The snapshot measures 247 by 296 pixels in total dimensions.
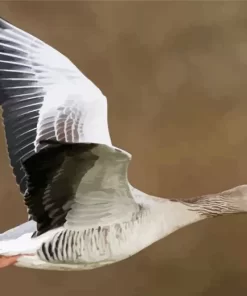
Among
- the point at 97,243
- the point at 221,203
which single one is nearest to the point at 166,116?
the point at 221,203

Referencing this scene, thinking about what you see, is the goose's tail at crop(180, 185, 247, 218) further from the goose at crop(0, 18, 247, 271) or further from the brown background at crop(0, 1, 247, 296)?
the brown background at crop(0, 1, 247, 296)

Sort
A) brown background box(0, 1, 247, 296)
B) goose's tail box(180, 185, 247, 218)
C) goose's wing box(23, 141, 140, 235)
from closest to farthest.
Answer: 1. goose's wing box(23, 141, 140, 235)
2. goose's tail box(180, 185, 247, 218)
3. brown background box(0, 1, 247, 296)

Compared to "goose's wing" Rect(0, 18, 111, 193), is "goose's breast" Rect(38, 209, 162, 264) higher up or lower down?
lower down

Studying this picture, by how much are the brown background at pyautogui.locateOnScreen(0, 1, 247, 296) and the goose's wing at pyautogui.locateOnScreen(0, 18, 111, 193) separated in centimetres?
22

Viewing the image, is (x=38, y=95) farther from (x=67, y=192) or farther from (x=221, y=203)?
(x=221, y=203)

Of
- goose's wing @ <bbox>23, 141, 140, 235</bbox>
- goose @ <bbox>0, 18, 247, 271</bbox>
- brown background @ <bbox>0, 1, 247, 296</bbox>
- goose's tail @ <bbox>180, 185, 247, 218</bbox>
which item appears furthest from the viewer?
brown background @ <bbox>0, 1, 247, 296</bbox>

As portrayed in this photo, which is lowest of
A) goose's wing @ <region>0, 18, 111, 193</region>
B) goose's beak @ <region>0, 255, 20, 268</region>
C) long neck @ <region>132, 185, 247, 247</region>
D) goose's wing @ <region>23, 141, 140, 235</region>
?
goose's beak @ <region>0, 255, 20, 268</region>

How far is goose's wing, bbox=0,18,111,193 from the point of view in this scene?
973 millimetres

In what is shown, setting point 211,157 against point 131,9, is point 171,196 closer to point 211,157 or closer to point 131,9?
point 211,157

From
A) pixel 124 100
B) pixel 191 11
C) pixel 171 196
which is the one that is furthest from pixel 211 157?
pixel 191 11

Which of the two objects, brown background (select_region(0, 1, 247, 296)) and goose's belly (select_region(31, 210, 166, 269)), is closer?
goose's belly (select_region(31, 210, 166, 269))

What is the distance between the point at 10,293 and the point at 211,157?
0.58 metres

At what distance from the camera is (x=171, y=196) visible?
1186 mm

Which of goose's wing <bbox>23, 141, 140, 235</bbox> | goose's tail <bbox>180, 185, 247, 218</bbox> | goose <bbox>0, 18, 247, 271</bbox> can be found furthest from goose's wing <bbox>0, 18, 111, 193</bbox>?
goose's tail <bbox>180, 185, 247, 218</bbox>
